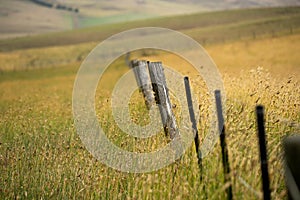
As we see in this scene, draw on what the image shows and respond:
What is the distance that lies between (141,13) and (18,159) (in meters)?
194

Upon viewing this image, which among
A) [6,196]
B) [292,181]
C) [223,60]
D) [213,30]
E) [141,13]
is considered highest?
[141,13]

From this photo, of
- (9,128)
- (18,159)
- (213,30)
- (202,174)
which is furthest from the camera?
Result: (213,30)

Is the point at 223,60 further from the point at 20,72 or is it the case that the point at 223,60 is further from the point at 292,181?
the point at 292,181

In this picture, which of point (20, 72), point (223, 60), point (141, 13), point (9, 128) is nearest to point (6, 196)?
point (9, 128)

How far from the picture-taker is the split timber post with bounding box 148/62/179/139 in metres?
6.73

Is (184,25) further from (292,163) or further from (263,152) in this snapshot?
(292,163)

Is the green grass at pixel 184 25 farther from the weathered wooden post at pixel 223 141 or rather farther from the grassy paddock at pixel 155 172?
the weathered wooden post at pixel 223 141

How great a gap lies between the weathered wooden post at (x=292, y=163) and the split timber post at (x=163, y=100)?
9.64ft

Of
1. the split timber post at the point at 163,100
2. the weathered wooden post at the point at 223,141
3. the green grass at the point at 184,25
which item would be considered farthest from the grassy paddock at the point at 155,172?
the green grass at the point at 184,25

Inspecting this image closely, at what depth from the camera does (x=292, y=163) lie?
12.1 feet

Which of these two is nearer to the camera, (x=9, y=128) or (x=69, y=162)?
(x=69, y=162)

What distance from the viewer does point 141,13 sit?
19938 cm

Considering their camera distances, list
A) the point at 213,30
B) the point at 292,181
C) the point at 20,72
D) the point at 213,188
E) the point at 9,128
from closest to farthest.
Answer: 1. the point at 292,181
2. the point at 213,188
3. the point at 9,128
4. the point at 20,72
5. the point at 213,30

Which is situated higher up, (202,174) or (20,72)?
(20,72)
